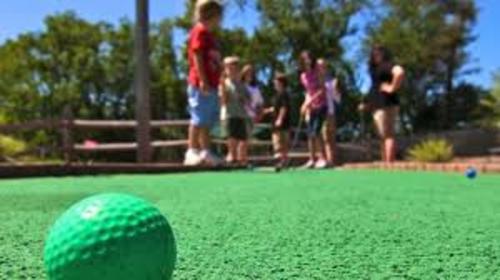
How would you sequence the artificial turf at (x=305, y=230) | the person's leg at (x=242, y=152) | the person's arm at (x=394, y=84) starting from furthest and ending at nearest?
the person's leg at (x=242, y=152) < the person's arm at (x=394, y=84) < the artificial turf at (x=305, y=230)

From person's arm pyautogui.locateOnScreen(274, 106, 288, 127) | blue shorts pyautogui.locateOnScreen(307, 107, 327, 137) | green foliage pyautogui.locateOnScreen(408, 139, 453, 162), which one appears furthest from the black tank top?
green foliage pyautogui.locateOnScreen(408, 139, 453, 162)

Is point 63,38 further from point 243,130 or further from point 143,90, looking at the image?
point 243,130

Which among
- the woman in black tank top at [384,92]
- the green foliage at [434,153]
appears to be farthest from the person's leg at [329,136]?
the green foliage at [434,153]

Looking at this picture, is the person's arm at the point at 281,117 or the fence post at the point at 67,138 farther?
the fence post at the point at 67,138

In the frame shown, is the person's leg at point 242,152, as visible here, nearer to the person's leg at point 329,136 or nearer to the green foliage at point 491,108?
the person's leg at point 329,136

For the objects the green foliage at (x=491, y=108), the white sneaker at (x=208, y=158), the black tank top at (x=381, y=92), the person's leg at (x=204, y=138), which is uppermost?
the green foliage at (x=491, y=108)

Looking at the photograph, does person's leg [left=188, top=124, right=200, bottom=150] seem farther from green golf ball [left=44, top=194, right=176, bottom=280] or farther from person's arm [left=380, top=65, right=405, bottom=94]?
green golf ball [left=44, top=194, right=176, bottom=280]

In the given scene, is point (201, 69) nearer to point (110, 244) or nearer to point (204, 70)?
point (204, 70)
